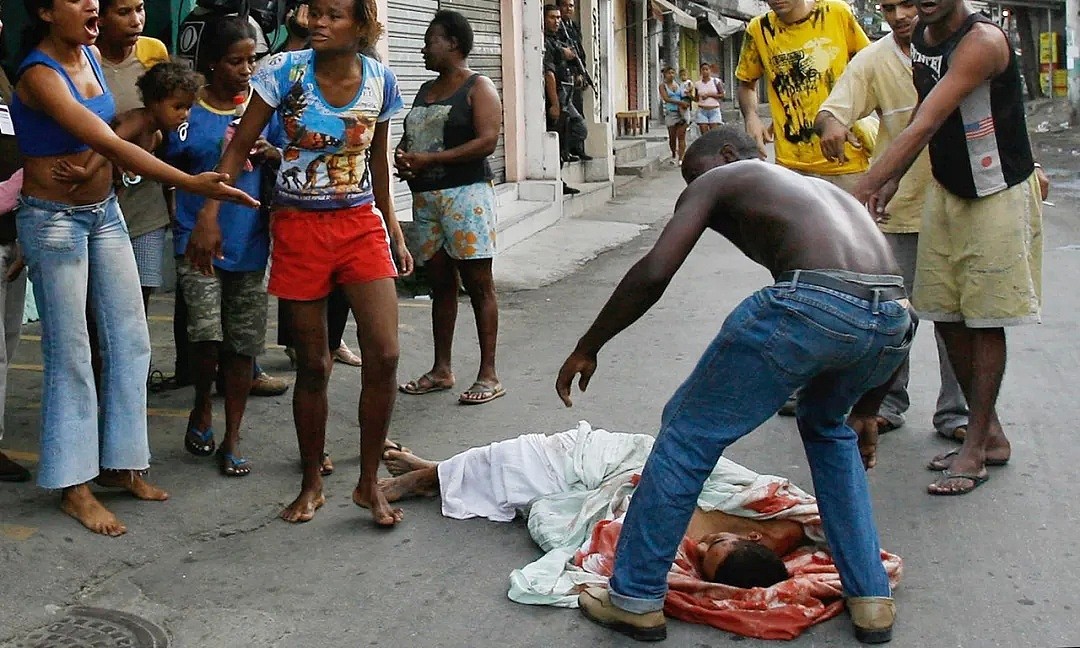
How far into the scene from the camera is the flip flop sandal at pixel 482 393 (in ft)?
21.1

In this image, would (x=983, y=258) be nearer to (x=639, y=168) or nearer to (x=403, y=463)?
(x=403, y=463)

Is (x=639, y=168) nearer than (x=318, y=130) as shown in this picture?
No

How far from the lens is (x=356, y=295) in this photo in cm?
464

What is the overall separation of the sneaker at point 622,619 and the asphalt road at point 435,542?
0.12 ft

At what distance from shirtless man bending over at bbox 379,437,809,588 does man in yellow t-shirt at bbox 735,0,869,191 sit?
2371 mm

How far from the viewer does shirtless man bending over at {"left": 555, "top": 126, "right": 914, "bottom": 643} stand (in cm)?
355

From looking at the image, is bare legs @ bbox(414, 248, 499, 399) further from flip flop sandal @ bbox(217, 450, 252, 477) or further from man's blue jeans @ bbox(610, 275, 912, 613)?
man's blue jeans @ bbox(610, 275, 912, 613)

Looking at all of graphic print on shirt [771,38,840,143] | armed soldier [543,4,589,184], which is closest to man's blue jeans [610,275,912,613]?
graphic print on shirt [771,38,840,143]

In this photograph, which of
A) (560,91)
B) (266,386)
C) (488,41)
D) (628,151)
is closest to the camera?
(266,386)

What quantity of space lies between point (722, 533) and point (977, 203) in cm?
182

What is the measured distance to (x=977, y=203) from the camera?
5.06 meters

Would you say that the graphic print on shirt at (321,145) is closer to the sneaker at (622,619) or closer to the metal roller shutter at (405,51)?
the sneaker at (622,619)

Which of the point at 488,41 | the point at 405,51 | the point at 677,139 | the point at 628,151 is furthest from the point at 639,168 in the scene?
the point at 405,51

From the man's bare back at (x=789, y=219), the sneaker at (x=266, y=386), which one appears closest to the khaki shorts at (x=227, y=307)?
the sneaker at (x=266, y=386)
